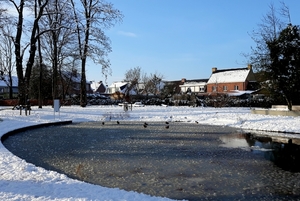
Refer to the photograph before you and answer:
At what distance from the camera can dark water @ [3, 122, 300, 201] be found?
6.05 m

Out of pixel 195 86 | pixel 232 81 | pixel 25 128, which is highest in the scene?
pixel 232 81

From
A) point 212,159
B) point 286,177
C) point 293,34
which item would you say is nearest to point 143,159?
point 212,159

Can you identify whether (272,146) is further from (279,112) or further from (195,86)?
Result: (195,86)

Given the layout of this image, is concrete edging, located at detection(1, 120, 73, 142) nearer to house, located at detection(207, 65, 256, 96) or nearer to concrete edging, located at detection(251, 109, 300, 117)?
concrete edging, located at detection(251, 109, 300, 117)

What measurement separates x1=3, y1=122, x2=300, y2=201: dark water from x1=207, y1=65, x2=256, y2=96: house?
158ft

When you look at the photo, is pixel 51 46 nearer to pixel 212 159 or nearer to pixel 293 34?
pixel 293 34

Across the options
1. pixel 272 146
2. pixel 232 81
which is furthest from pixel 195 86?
pixel 272 146

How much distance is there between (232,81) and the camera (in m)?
64.1

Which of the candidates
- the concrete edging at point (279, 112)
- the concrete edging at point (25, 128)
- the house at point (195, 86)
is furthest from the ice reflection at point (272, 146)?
the house at point (195, 86)

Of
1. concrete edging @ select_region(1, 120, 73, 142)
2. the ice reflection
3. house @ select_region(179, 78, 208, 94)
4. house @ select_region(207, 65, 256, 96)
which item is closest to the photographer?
the ice reflection

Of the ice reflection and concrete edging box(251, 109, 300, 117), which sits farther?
concrete edging box(251, 109, 300, 117)

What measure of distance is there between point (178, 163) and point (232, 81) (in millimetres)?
58279

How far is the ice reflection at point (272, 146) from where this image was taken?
8539mm

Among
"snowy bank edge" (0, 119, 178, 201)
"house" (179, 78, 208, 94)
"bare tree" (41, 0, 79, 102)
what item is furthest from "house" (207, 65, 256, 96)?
"snowy bank edge" (0, 119, 178, 201)
